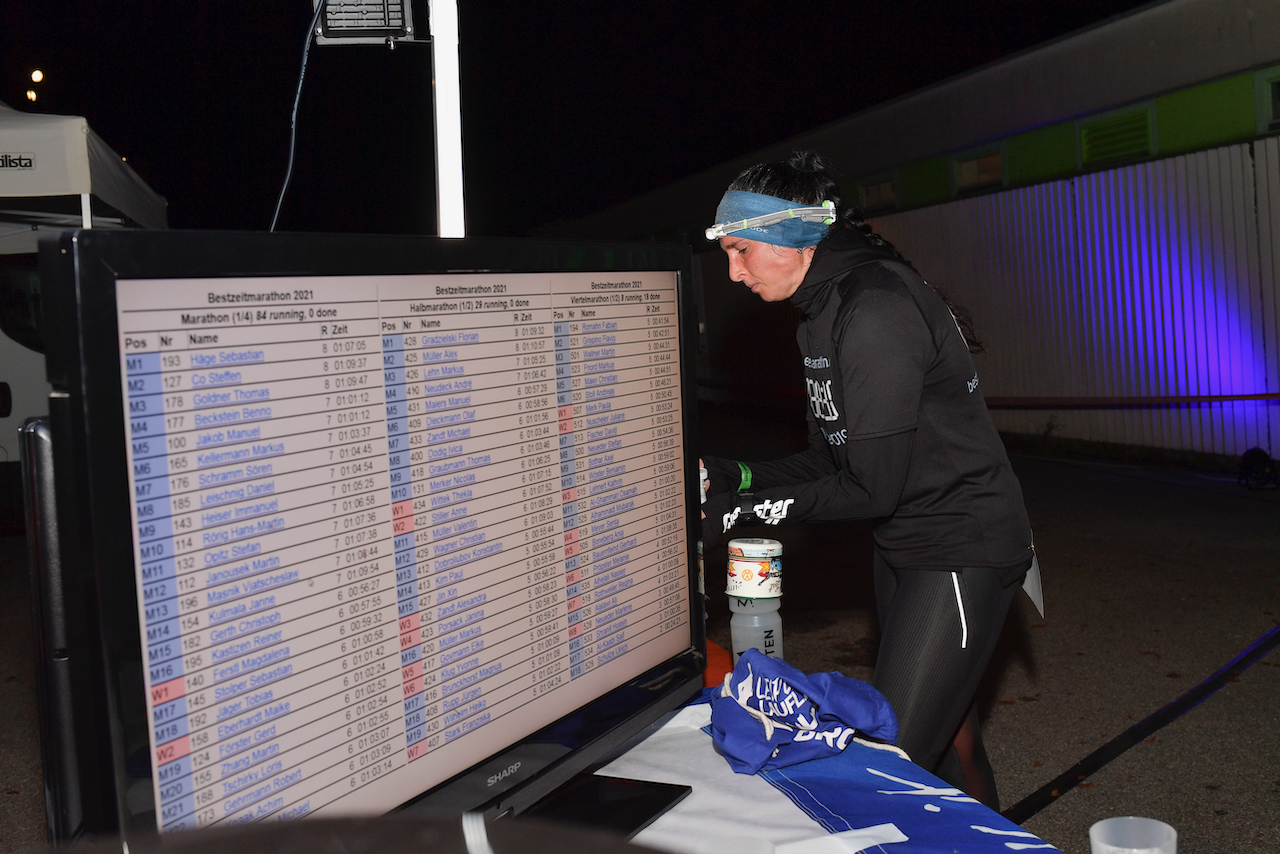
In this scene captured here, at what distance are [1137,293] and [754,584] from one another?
392 inches

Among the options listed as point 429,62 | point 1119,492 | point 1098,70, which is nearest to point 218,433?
point 429,62

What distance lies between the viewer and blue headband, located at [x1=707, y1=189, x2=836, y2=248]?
235 centimetres

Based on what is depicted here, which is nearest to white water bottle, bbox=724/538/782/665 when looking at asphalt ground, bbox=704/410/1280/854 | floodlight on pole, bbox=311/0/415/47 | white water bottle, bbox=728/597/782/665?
white water bottle, bbox=728/597/782/665

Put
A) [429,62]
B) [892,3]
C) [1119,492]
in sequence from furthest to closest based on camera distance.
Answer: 1. [892,3]
2. [1119,492]
3. [429,62]

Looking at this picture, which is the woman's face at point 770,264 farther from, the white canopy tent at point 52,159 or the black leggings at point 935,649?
the white canopy tent at point 52,159

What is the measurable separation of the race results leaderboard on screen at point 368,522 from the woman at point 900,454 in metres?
0.86

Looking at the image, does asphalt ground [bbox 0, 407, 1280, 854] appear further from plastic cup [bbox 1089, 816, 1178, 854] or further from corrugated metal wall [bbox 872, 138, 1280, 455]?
plastic cup [bbox 1089, 816, 1178, 854]

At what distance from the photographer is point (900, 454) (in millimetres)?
2156

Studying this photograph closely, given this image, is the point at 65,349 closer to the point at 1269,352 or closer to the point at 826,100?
the point at 1269,352

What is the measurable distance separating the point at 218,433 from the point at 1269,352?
33.8 feet

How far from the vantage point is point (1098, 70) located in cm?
1051

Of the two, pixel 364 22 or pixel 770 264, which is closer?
pixel 364 22

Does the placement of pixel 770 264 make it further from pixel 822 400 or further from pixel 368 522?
pixel 368 522

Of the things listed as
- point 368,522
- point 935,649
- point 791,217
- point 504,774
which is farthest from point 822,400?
point 368,522
